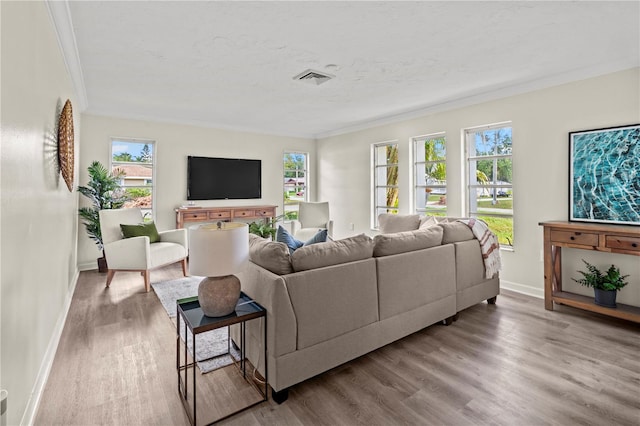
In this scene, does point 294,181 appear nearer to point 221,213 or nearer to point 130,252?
point 221,213

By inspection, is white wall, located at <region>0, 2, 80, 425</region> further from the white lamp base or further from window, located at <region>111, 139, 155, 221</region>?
window, located at <region>111, 139, 155, 221</region>

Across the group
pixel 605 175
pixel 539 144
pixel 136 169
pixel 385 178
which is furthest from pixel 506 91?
pixel 136 169

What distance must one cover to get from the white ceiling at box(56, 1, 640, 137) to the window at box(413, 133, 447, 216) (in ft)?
2.20

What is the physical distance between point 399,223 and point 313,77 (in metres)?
2.03

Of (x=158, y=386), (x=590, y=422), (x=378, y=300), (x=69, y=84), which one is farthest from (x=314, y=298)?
(x=69, y=84)

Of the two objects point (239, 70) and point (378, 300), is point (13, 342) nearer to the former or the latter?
point (378, 300)

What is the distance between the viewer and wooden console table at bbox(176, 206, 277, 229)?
212 inches

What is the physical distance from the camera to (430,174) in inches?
199

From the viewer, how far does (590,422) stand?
1707 millimetres

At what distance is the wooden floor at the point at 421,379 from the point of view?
1766mm

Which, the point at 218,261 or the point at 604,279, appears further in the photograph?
the point at 604,279

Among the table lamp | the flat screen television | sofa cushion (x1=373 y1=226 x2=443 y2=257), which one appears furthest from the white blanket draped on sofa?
the flat screen television

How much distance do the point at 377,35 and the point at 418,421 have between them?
8.75 ft

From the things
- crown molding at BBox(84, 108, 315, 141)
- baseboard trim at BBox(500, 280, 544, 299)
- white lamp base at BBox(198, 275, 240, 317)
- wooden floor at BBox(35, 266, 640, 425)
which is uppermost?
crown molding at BBox(84, 108, 315, 141)
